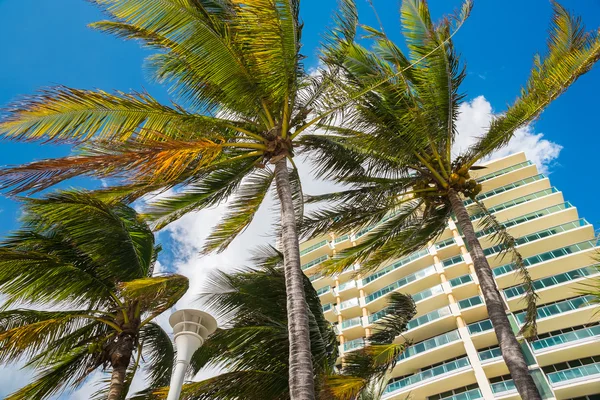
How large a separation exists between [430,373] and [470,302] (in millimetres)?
6563

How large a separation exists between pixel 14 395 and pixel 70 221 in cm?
356

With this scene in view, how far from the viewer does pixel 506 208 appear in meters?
41.7

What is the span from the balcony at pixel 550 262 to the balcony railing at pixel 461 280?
2.17 meters

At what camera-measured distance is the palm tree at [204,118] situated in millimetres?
6301

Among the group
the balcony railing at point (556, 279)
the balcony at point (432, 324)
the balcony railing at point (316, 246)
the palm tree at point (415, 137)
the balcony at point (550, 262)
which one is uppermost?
the balcony railing at point (316, 246)

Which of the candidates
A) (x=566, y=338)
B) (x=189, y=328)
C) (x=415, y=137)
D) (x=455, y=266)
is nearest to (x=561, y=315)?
(x=566, y=338)

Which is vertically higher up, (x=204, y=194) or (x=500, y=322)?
(x=204, y=194)

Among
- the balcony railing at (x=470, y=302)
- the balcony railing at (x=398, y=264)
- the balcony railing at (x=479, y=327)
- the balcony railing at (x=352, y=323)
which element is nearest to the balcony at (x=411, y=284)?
the balcony railing at (x=398, y=264)

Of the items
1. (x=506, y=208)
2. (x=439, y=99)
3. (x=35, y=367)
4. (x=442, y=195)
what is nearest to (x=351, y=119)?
(x=439, y=99)

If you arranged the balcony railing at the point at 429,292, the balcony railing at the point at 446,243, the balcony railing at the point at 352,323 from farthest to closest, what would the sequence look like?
the balcony railing at the point at 446,243 < the balcony railing at the point at 352,323 < the balcony railing at the point at 429,292

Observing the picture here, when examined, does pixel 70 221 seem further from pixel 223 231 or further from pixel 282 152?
pixel 282 152

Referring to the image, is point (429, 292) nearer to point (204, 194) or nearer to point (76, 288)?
point (204, 194)

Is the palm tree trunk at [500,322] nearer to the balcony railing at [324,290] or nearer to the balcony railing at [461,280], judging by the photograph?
the balcony railing at [461,280]

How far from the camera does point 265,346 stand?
809 centimetres
